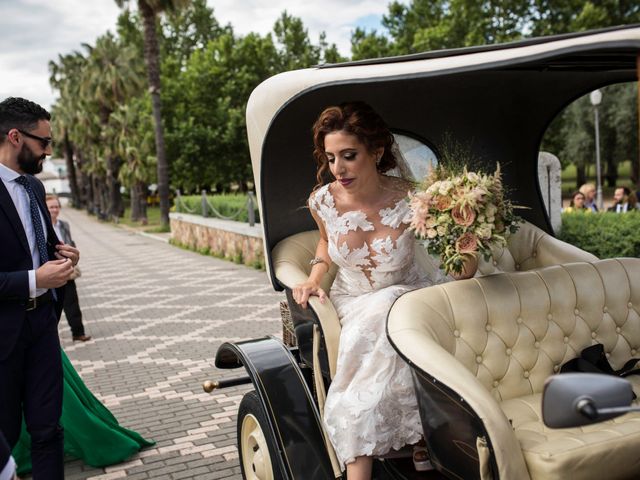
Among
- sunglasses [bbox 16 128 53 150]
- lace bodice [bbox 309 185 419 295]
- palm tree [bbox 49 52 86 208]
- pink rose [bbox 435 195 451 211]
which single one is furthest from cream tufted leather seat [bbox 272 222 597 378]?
palm tree [bbox 49 52 86 208]

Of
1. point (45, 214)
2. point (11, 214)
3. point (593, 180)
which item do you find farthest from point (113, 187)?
point (11, 214)

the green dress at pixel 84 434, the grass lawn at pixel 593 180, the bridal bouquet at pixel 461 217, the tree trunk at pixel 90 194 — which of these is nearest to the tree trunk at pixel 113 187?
the tree trunk at pixel 90 194

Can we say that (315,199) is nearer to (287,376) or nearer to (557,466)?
(287,376)

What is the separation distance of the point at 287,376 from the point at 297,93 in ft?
4.88

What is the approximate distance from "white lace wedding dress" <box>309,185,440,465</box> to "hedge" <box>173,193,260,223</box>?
12063 millimetres

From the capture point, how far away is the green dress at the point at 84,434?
4.44 metres

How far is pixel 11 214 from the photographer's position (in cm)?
317

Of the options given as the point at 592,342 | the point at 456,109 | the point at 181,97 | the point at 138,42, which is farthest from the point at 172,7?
the point at 138,42

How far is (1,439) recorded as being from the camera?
5.19 feet

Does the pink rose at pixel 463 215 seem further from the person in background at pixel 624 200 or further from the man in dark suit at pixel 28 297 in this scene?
the person in background at pixel 624 200

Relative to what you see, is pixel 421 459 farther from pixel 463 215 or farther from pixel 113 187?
pixel 113 187

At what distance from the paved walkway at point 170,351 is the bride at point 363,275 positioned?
1783mm

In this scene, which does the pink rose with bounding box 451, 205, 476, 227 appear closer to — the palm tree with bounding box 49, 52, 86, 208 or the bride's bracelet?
the bride's bracelet

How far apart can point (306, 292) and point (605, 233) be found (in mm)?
6357
